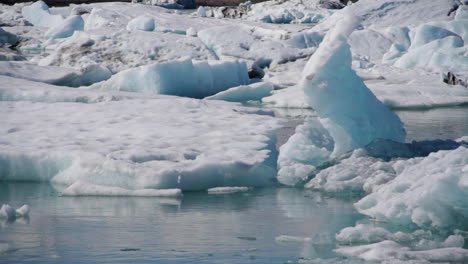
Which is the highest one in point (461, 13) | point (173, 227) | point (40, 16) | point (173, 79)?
point (173, 227)

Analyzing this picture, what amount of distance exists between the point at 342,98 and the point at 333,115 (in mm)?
143

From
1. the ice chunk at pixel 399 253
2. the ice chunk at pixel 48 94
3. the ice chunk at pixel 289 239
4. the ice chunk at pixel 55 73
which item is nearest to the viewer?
the ice chunk at pixel 399 253

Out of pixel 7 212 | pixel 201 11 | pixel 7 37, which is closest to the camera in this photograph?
pixel 7 212

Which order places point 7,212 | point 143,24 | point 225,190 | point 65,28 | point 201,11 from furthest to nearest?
point 201,11
point 65,28
point 143,24
point 225,190
point 7,212

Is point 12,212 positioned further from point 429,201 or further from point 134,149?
point 429,201

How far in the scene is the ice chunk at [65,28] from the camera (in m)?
19.5

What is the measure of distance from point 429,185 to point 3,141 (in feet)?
10.9

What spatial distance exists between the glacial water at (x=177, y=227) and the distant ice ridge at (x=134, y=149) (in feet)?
0.46

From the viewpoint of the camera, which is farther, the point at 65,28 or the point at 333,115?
the point at 65,28

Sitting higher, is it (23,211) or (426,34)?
(23,211)

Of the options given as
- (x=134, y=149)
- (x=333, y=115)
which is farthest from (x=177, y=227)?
(x=333, y=115)

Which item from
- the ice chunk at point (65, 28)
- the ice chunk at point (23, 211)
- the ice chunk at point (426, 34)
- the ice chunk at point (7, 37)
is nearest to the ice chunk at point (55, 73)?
the ice chunk at point (23, 211)

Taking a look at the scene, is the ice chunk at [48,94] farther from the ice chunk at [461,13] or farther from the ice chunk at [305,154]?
the ice chunk at [461,13]

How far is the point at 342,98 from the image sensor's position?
17.1 ft
